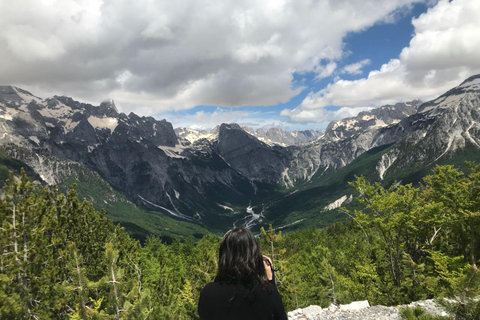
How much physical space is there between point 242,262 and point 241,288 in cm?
36

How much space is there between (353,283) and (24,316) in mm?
34433

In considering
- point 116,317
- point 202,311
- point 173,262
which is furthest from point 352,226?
point 202,311

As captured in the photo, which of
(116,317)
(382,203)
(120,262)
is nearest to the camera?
(116,317)

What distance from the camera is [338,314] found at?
1642 centimetres

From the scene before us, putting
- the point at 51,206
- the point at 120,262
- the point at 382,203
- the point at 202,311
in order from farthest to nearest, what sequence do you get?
the point at 120,262 < the point at 51,206 < the point at 382,203 < the point at 202,311

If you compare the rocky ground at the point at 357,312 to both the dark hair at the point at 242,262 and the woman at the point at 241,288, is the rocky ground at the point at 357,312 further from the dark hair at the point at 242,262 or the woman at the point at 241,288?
the dark hair at the point at 242,262

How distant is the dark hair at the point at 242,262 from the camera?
4.11 metres

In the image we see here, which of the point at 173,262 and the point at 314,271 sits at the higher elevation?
the point at 173,262

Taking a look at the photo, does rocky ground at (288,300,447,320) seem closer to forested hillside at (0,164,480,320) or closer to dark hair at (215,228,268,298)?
forested hillside at (0,164,480,320)

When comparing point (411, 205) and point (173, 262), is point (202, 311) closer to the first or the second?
point (411, 205)

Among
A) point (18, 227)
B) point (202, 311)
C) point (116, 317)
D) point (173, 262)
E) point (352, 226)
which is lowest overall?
point (352, 226)

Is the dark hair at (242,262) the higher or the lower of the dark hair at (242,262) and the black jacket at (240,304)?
the higher

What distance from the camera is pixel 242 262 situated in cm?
417

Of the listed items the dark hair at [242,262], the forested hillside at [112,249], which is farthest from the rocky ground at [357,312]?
the dark hair at [242,262]
